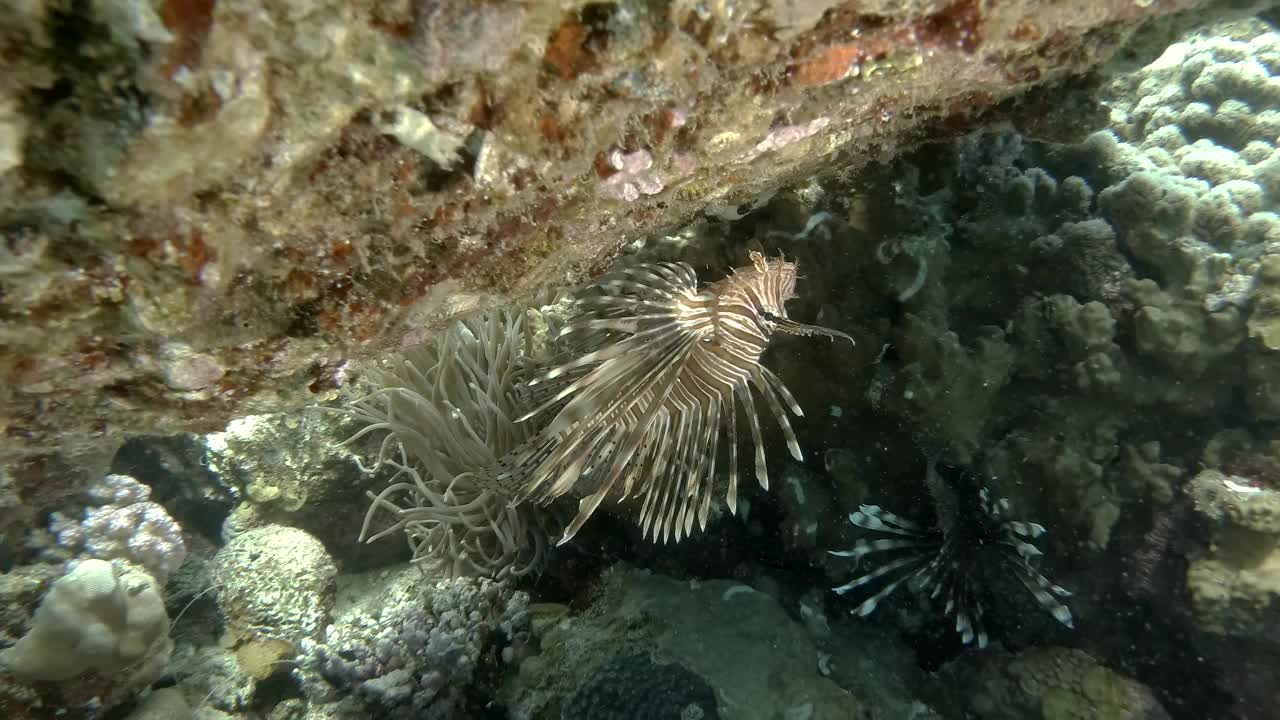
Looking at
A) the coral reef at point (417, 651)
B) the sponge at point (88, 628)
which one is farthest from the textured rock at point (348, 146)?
the coral reef at point (417, 651)

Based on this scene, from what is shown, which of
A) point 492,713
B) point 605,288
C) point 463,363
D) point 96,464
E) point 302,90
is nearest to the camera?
point 302,90

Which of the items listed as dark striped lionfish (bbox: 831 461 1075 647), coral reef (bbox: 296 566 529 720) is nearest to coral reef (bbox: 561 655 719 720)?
coral reef (bbox: 296 566 529 720)

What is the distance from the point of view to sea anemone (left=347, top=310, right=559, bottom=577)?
13.5 feet

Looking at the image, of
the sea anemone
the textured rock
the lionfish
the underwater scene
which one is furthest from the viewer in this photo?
the sea anemone

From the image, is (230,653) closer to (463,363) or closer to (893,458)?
(463,363)

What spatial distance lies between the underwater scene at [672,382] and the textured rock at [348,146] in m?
0.01

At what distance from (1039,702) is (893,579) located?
1125mm

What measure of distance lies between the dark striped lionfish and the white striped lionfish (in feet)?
3.86

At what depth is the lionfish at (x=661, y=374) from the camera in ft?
9.13

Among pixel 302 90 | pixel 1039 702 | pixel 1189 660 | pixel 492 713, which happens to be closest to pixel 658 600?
pixel 492 713

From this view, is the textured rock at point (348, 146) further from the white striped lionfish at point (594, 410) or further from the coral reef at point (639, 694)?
the coral reef at point (639, 694)

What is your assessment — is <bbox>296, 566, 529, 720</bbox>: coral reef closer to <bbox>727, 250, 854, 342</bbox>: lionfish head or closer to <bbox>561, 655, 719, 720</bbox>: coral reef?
<bbox>561, 655, 719, 720</bbox>: coral reef

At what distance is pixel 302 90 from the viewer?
126cm

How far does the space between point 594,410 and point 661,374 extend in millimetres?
359
